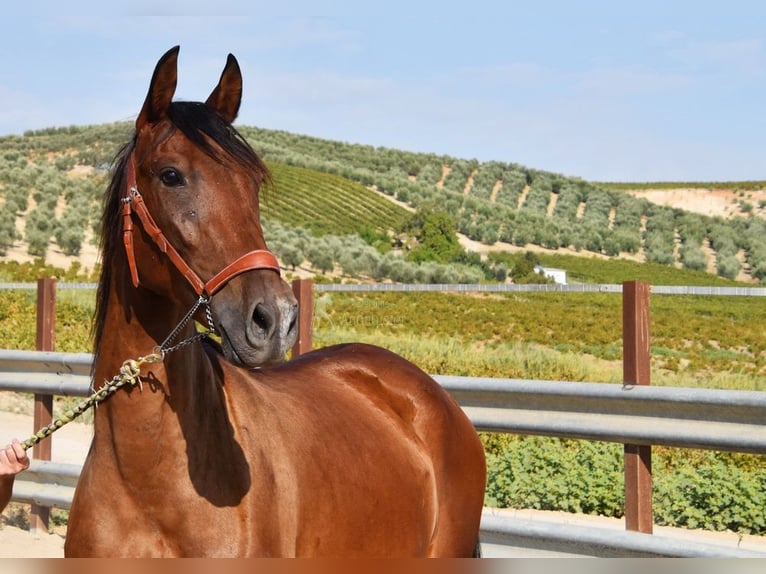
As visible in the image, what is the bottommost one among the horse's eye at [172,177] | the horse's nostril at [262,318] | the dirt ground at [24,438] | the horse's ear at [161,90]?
the dirt ground at [24,438]

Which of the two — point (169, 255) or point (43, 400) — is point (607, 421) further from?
point (43, 400)

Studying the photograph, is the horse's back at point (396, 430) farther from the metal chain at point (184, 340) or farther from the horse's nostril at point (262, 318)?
the horse's nostril at point (262, 318)

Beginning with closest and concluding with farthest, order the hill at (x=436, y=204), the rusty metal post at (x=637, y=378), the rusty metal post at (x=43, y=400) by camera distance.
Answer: the rusty metal post at (x=637, y=378) < the rusty metal post at (x=43, y=400) < the hill at (x=436, y=204)

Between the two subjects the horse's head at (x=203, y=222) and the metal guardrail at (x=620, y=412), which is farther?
the metal guardrail at (x=620, y=412)

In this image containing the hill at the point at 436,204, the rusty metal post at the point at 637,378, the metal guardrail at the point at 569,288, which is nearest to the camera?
the rusty metal post at the point at 637,378

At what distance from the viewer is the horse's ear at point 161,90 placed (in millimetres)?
2969

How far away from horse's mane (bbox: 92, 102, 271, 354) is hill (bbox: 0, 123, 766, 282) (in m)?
23.5

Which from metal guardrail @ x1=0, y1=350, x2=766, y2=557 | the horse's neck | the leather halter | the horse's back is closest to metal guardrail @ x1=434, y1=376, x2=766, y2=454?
metal guardrail @ x1=0, y1=350, x2=766, y2=557

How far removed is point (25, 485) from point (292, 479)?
13.1 ft

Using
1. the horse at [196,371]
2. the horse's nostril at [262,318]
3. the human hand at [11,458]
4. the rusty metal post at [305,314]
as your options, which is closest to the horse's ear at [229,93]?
the horse at [196,371]

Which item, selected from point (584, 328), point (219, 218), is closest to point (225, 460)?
point (219, 218)

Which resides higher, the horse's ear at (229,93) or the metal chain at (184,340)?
the horse's ear at (229,93)

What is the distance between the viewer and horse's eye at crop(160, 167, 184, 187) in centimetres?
288

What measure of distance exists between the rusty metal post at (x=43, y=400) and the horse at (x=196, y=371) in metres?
3.82
